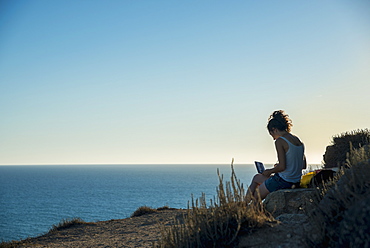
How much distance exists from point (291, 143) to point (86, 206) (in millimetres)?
72349

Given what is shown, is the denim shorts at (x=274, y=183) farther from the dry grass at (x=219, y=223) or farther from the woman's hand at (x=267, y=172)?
the dry grass at (x=219, y=223)

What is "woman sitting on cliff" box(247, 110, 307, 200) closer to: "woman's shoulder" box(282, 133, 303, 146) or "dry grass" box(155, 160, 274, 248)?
"woman's shoulder" box(282, 133, 303, 146)

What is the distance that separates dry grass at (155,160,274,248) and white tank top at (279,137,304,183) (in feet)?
6.46

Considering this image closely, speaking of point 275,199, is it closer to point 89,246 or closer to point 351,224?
point 351,224

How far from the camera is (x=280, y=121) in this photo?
673 cm

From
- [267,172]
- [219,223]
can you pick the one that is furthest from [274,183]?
[219,223]

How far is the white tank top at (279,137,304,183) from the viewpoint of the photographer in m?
6.60

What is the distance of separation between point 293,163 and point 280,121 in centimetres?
79

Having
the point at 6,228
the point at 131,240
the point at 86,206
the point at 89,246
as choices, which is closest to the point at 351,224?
the point at 131,240

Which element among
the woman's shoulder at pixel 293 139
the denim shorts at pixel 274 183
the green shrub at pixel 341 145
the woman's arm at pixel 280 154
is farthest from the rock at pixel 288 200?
the green shrub at pixel 341 145

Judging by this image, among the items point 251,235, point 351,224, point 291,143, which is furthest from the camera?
point 291,143

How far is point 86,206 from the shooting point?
73812mm

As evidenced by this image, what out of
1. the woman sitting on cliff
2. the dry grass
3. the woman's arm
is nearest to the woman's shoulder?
the woman sitting on cliff

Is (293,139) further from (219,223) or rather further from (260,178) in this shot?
(219,223)
